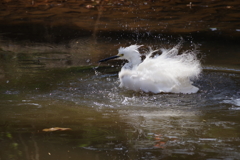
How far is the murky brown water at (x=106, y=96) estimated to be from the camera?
11.7 ft

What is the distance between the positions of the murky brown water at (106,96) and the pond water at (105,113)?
0.4 inches

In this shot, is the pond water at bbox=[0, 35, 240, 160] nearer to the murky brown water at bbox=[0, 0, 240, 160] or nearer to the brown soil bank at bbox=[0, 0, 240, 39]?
the murky brown water at bbox=[0, 0, 240, 160]

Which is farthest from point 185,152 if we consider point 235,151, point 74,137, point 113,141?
point 74,137

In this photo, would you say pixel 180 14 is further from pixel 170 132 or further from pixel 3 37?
pixel 170 132

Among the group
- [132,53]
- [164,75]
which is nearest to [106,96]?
[164,75]

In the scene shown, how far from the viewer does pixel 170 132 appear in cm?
397

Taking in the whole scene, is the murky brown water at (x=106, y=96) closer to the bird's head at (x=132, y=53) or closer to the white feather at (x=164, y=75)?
the white feather at (x=164, y=75)

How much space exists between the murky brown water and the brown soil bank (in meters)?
0.06

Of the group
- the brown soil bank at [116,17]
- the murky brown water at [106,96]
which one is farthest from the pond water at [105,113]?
the brown soil bank at [116,17]

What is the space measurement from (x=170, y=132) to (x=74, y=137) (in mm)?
1041

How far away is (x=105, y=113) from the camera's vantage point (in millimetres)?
4734

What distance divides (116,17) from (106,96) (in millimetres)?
7623

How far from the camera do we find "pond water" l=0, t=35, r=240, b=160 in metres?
3.50

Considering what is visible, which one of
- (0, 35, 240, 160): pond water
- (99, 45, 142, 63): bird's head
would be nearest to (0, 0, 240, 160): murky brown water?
(0, 35, 240, 160): pond water
